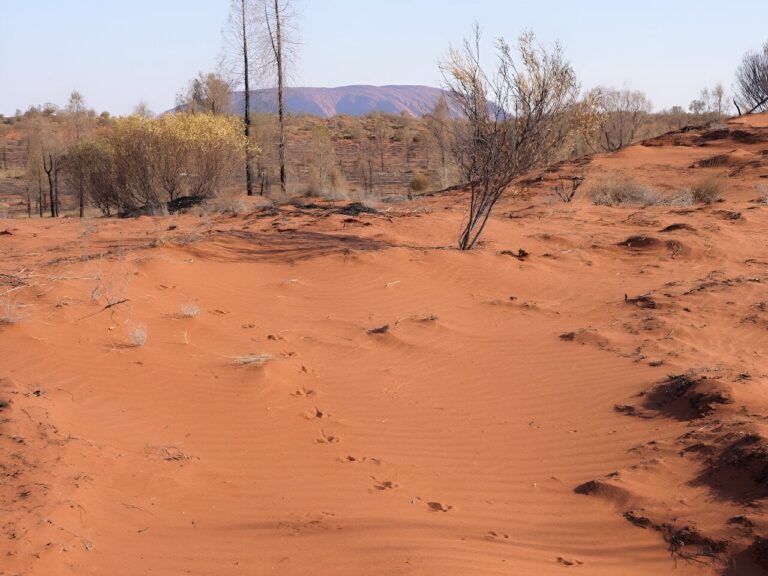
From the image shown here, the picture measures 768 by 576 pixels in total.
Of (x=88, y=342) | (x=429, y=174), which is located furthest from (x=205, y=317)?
(x=429, y=174)

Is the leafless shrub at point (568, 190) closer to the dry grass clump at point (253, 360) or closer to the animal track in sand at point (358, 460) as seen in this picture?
the dry grass clump at point (253, 360)

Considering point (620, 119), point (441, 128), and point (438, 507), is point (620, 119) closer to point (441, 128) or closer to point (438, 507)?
point (441, 128)

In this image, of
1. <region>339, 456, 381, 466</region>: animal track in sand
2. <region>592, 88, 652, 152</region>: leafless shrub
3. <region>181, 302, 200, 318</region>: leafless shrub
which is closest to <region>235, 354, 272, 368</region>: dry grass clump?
<region>181, 302, 200, 318</region>: leafless shrub

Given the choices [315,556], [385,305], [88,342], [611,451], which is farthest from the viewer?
[385,305]

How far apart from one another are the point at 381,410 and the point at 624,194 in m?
14.8

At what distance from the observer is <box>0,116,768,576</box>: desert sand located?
3.86 metres

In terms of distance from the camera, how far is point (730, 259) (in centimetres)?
1167

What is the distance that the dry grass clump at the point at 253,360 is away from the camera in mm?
6589

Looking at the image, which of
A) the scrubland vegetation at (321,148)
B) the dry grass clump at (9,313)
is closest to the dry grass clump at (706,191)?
the scrubland vegetation at (321,148)

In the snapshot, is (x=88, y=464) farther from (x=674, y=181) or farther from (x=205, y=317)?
(x=674, y=181)

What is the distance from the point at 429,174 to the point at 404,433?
32080mm

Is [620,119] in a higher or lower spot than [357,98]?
lower

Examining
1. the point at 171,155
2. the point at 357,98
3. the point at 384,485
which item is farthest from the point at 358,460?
the point at 357,98

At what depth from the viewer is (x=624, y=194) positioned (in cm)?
1900
